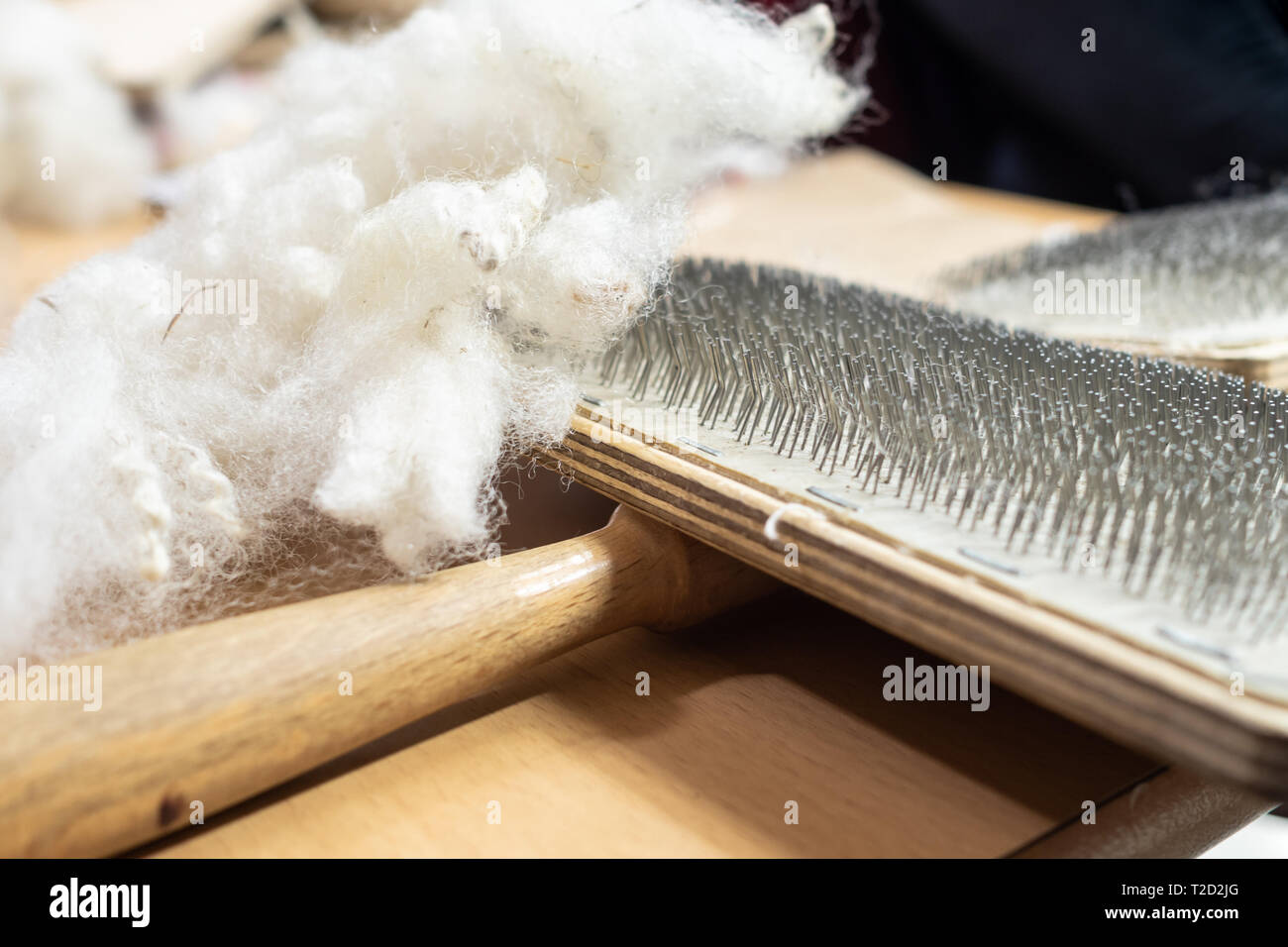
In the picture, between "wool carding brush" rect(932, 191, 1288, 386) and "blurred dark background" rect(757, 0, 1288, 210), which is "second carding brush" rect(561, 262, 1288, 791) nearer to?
"wool carding brush" rect(932, 191, 1288, 386)

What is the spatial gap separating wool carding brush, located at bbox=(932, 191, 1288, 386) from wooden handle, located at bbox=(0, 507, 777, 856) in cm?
59

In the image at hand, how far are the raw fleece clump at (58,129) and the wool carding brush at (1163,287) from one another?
3.62ft

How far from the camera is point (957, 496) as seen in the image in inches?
22.0

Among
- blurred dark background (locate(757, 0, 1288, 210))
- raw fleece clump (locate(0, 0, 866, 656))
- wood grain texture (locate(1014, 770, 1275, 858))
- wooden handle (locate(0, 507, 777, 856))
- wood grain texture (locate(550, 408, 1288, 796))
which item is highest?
A: blurred dark background (locate(757, 0, 1288, 210))

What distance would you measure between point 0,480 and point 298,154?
0.32 metres

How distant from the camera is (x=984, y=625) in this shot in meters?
0.46

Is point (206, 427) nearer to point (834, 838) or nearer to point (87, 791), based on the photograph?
point (87, 791)

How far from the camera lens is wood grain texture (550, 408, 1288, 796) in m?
0.40

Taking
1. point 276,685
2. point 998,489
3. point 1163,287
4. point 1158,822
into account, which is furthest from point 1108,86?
point 276,685

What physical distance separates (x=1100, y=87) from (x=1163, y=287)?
79 cm

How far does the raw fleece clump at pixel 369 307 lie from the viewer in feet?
1.80

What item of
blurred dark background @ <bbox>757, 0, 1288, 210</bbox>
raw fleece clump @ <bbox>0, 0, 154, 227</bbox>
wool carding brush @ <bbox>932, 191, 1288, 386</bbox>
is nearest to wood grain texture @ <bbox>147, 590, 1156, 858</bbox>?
wool carding brush @ <bbox>932, 191, 1288, 386</bbox>

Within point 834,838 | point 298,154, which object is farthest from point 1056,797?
point 298,154

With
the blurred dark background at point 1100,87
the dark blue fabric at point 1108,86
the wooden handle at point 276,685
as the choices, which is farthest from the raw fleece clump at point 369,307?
the dark blue fabric at point 1108,86
